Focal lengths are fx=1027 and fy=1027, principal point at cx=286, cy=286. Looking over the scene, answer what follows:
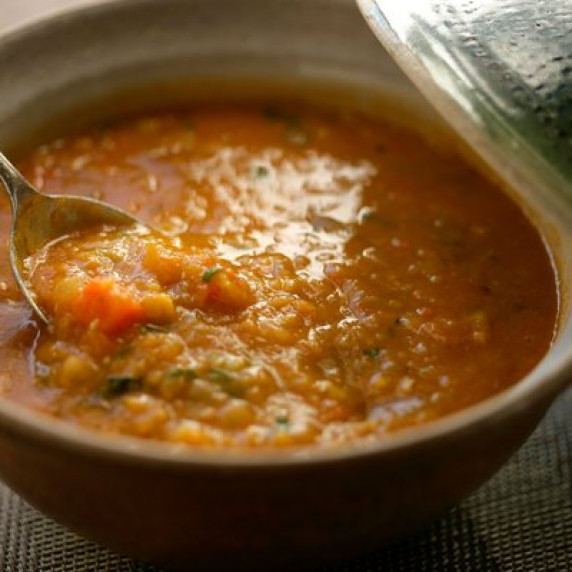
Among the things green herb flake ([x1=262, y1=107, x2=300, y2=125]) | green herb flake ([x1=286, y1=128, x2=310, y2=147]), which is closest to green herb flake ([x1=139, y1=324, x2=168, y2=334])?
green herb flake ([x1=286, y1=128, x2=310, y2=147])

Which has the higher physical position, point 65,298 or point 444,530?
point 65,298

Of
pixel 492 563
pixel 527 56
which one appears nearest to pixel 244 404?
pixel 492 563

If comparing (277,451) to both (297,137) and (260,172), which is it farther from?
(297,137)

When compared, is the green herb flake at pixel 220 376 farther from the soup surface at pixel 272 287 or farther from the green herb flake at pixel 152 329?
the green herb flake at pixel 152 329

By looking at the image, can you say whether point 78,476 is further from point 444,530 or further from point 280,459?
point 444,530

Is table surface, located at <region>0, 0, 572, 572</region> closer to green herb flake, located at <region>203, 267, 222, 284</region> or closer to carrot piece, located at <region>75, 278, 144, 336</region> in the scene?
carrot piece, located at <region>75, 278, 144, 336</region>

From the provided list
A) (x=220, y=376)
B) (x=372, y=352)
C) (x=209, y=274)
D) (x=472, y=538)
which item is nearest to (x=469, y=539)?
(x=472, y=538)

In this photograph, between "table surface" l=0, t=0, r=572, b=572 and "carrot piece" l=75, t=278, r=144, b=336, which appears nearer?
"carrot piece" l=75, t=278, r=144, b=336

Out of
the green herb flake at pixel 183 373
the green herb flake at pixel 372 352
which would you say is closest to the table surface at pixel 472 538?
the green herb flake at pixel 372 352
